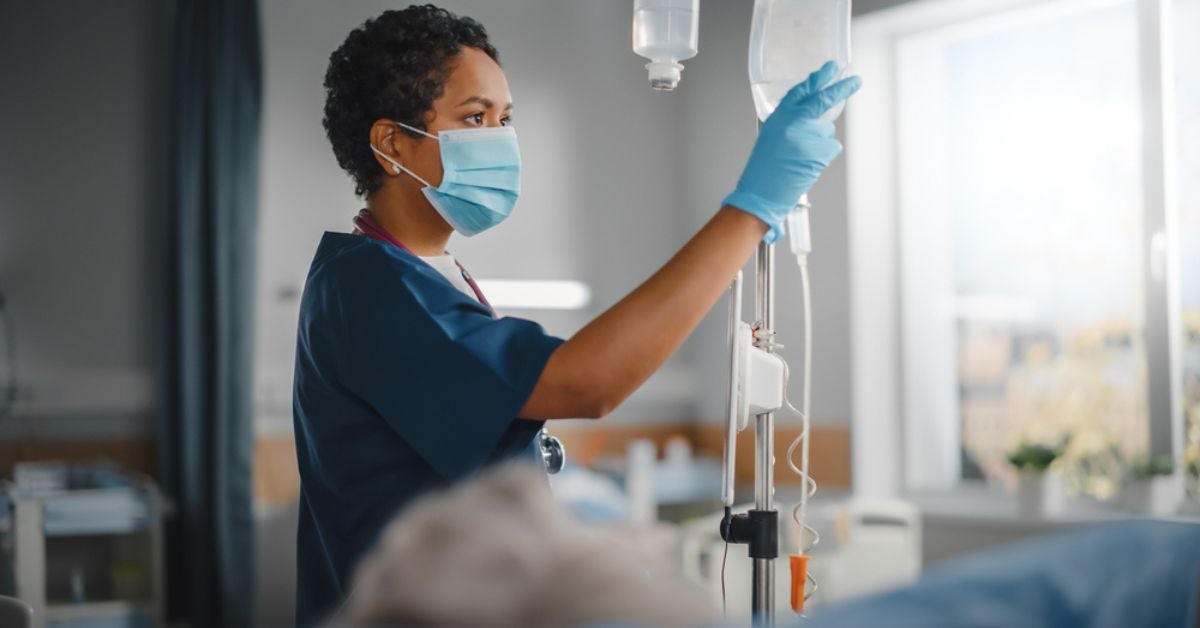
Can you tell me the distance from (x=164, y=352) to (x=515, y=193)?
213 centimetres

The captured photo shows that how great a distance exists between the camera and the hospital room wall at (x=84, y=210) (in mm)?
3184

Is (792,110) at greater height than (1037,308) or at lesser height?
greater

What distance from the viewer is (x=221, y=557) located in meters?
3.13

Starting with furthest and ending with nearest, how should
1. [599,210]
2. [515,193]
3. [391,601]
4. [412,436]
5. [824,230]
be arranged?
[599,210] → [824,230] → [515,193] → [412,436] → [391,601]

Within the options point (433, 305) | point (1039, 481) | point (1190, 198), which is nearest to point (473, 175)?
point (433, 305)

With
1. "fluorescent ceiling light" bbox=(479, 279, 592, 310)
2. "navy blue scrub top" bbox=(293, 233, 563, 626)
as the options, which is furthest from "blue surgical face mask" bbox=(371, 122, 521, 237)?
"fluorescent ceiling light" bbox=(479, 279, 592, 310)

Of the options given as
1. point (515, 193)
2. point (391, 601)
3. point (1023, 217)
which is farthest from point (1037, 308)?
point (391, 601)

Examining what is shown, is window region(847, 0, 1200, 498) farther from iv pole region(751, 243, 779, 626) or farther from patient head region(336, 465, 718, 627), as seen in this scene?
patient head region(336, 465, 718, 627)

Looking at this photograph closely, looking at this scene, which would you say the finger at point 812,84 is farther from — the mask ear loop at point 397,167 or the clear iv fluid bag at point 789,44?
the mask ear loop at point 397,167

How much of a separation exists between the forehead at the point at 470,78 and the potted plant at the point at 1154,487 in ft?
7.86

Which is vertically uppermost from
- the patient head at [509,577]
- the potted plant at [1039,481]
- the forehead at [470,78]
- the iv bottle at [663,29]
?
the iv bottle at [663,29]

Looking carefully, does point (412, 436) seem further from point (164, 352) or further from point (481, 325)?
point (164, 352)

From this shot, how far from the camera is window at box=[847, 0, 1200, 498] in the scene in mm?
3084

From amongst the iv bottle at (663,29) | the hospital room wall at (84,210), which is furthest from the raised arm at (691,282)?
the hospital room wall at (84,210)
